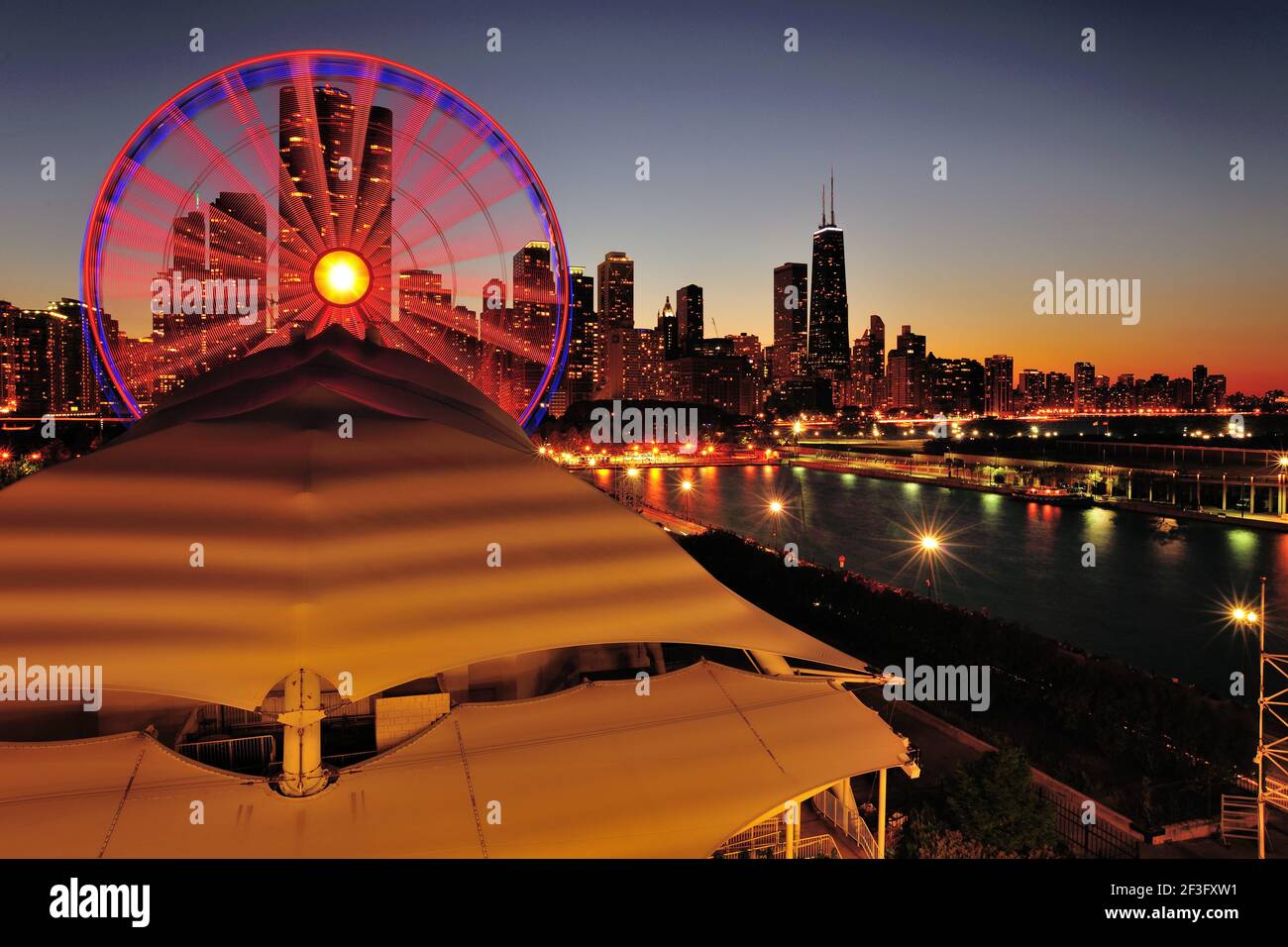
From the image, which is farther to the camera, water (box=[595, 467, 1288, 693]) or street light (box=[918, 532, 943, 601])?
street light (box=[918, 532, 943, 601])

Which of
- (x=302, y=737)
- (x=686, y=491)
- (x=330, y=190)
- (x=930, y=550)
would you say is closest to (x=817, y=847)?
(x=302, y=737)

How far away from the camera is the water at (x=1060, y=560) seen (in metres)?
26.6

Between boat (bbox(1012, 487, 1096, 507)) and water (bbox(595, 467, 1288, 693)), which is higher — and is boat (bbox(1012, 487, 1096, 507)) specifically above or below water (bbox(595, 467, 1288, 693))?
above

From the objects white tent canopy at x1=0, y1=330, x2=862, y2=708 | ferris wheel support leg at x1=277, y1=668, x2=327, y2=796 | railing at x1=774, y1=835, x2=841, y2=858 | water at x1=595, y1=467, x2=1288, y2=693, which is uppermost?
white tent canopy at x1=0, y1=330, x2=862, y2=708

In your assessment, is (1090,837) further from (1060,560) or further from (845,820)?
(1060,560)

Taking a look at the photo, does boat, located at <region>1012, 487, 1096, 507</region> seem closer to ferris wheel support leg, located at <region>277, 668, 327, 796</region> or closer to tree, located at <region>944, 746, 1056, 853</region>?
tree, located at <region>944, 746, 1056, 853</region>

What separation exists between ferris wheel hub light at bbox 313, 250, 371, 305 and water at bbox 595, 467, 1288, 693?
2070 centimetres

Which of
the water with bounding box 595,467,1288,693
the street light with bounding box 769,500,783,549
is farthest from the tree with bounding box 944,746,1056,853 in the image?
the street light with bounding box 769,500,783,549

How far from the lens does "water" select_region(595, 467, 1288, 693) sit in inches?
1048

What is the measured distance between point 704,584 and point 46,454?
191 feet

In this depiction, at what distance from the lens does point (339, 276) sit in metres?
12.1

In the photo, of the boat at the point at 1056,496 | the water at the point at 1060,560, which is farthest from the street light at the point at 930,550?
the boat at the point at 1056,496
